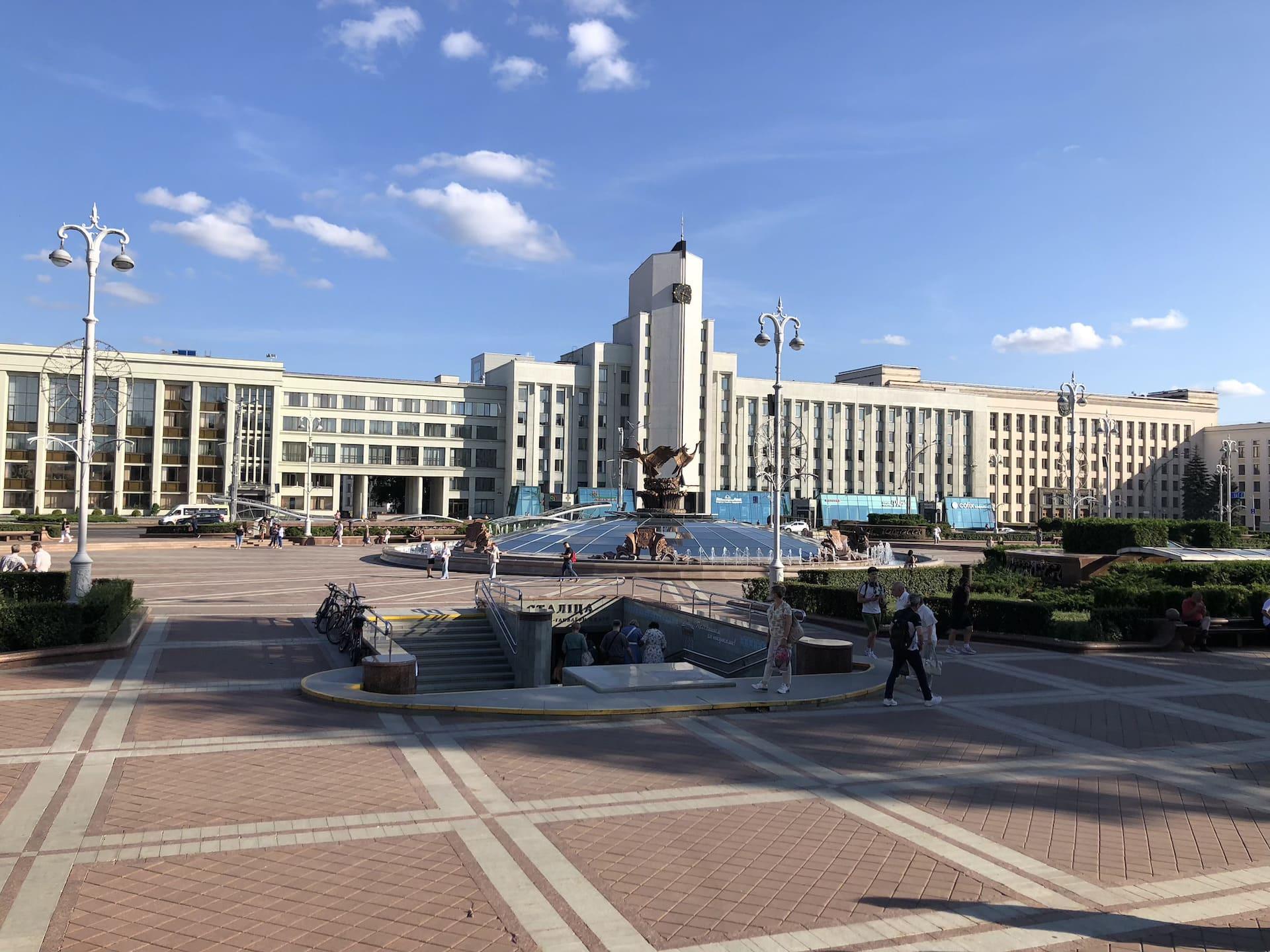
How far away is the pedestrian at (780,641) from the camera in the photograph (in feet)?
40.1

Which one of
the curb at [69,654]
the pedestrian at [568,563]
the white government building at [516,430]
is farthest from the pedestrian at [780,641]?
the white government building at [516,430]

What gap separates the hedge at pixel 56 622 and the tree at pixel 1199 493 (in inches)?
4685

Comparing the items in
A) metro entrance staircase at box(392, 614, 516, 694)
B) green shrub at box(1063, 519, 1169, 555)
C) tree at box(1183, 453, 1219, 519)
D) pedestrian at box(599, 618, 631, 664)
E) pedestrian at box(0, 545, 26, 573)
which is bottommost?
metro entrance staircase at box(392, 614, 516, 694)

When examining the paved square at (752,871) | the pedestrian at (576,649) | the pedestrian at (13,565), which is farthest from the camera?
the pedestrian at (13,565)

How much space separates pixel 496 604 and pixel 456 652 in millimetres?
1625

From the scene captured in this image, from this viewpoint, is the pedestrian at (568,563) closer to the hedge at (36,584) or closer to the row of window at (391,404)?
the hedge at (36,584)

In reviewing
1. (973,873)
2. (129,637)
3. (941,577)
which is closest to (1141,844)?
(973,873)

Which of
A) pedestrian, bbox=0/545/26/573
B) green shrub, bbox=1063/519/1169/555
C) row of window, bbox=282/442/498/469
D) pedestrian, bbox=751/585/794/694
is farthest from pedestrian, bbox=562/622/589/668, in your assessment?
row of window, bbox=282/442/498/469

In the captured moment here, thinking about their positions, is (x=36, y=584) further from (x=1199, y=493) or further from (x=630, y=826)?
(x=1199, y=493)

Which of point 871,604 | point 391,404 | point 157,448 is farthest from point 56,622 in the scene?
point 391,404

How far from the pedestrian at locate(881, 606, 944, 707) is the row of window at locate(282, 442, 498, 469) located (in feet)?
268

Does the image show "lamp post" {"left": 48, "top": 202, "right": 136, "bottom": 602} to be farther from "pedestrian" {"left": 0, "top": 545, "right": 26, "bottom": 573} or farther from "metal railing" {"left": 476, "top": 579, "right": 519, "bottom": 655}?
"metal railing" {"left": 476, "top": 579, "right": 519, "bottom": 655}

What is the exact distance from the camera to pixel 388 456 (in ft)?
293

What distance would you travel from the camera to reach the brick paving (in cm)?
560
